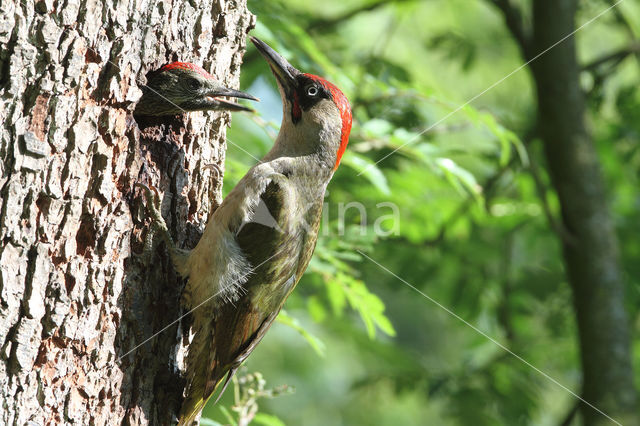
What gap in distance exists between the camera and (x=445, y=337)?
1031 cm

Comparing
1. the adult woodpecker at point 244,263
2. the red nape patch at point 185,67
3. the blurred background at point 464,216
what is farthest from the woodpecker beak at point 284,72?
the red nape patch at point 185,67

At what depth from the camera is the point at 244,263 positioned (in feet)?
8.79

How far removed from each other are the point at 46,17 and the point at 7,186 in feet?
1.81

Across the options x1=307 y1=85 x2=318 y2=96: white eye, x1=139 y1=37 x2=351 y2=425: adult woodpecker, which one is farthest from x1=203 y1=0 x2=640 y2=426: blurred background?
x1=139 y1=37 x2=351 y2=425: adult woodpecker

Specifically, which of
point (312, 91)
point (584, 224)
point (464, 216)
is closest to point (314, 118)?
point (312, 91)

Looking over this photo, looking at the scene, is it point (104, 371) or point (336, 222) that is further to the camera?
point (336, 222)

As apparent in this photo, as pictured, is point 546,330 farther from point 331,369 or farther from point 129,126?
A: point 129,126

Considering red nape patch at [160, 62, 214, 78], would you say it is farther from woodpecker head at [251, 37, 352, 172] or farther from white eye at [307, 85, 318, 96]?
white eye at [307, 85, 318, 96]

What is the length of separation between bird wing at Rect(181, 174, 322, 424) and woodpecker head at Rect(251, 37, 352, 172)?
0.36 m

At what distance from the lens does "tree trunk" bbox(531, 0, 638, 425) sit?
521 centimetres

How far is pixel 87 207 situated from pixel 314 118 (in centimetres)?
134

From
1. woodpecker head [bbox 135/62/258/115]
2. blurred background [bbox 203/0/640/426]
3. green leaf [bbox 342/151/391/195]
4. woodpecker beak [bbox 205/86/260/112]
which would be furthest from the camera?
blurred background [bbox 203/0/640/426]

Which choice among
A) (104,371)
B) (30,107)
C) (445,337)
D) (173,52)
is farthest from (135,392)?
(445,337)

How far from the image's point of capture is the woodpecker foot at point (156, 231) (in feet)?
7.91
